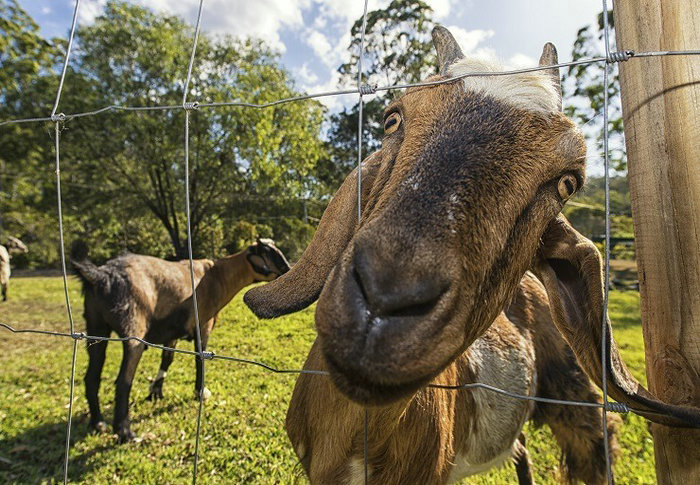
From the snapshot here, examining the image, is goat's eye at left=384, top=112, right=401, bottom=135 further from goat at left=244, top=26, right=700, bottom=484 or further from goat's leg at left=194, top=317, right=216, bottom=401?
goat's leg at left=194, top=317, right=216, bottom=401

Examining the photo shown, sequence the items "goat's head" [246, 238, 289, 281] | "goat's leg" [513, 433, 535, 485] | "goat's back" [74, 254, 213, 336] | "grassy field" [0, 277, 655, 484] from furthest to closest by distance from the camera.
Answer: "goat's head" [246, 238, 289, 281]
"goat's back" [74, 254, 213, 336]
"grassy field" [0, 277, 655, 484]
"goat's leg" [513, 433, 535, 485]

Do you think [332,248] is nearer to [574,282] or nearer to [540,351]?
[574,282]

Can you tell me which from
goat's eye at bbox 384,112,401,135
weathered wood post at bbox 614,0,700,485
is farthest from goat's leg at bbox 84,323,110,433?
weathered wood post at bbox 614,0,700,485

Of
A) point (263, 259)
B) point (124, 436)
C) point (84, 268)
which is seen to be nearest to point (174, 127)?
point (263, 259)

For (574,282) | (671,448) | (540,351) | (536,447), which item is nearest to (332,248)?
(574,282)

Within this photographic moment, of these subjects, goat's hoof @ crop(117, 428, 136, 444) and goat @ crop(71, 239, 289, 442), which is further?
goat @ crop(71, 239, 289, 442)

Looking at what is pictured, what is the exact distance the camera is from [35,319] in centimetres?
1005

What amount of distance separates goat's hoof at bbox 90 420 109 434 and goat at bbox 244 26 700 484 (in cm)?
329

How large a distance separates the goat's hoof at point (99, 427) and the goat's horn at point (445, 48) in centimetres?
500

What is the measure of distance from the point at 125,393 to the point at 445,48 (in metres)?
4.63

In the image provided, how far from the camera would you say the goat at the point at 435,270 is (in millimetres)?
928

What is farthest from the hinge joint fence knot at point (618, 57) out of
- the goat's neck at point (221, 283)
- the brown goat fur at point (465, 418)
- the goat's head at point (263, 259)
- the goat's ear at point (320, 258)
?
the goat's head at point (263, 259)

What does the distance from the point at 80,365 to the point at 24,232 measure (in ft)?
90.4

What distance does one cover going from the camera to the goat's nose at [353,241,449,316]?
0.89 metres
